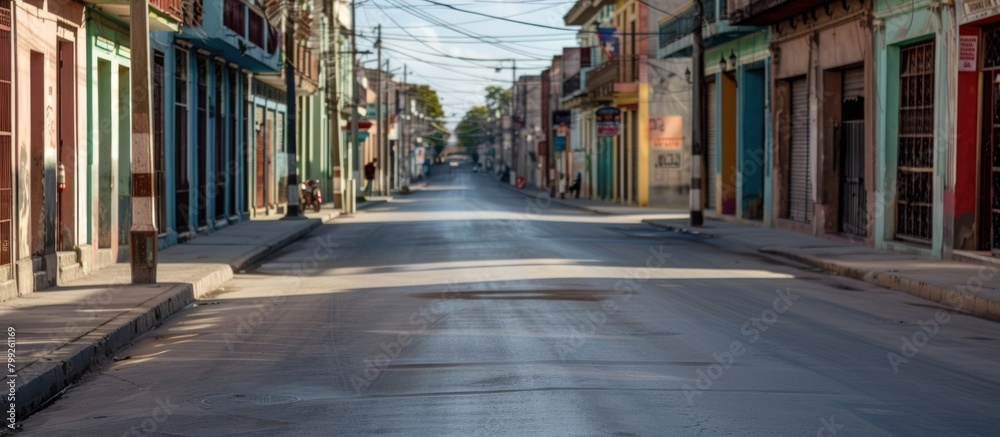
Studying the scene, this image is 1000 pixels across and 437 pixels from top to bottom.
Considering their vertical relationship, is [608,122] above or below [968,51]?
below

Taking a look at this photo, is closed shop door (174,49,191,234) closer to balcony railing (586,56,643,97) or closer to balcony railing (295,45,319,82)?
balcony railing (295,45,319,82)

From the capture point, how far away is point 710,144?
41.0 meters

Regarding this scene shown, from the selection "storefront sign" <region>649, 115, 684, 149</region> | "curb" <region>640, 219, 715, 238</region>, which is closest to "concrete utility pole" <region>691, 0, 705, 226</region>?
"curb" <region>640, 219, 715, 238</region>

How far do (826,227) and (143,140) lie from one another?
15.9 m

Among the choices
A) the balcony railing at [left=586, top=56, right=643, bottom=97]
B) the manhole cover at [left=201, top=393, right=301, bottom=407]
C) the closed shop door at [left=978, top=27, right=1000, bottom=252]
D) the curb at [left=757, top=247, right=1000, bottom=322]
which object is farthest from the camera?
the balcony railing at [left=586, top=56, right=643, bottom=97]

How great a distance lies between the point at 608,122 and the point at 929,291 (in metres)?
39.2

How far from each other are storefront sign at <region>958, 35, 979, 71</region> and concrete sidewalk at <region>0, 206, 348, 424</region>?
1100 centimetres

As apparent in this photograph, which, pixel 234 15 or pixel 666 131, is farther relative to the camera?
pixel 666 131

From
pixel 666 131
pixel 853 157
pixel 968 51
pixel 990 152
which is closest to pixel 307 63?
pixel 666 131

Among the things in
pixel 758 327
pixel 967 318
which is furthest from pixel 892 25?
pixel 758 327

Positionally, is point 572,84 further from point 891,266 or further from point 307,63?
point 891,266

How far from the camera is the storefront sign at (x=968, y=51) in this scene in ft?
65.9

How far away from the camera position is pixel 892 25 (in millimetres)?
23391

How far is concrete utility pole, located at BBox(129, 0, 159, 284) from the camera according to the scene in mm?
15742
